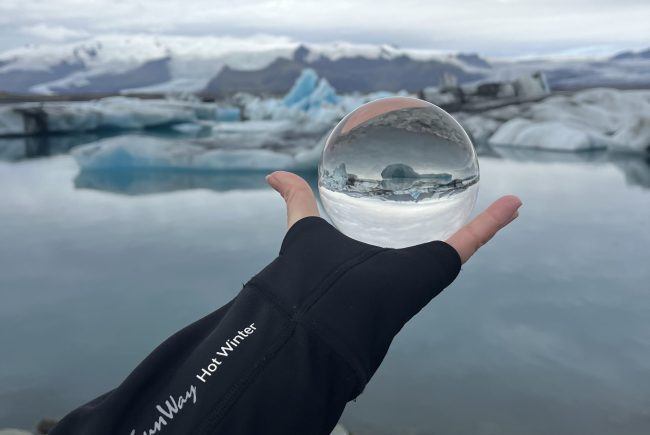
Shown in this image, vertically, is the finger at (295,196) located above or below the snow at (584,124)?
above

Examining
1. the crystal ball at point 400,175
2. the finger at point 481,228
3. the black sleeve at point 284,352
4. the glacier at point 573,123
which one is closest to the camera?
the black sleeve at point 284,352

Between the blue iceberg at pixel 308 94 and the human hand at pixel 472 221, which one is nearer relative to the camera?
the human hand at pixel 472 221

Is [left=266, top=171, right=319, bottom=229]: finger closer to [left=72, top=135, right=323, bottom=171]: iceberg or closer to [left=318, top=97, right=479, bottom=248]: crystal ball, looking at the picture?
[left=318, top=97, right=479, bottom=248]: crystal ball

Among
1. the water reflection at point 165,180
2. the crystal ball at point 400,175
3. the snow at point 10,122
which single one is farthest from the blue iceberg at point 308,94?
the crystal ball at point 400,175

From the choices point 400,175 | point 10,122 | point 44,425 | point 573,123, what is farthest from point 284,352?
point 10,122

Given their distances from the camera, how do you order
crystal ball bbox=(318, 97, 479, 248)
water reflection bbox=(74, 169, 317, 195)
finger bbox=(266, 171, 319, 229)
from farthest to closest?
1. water reflection bbox=(74, 169, 317, 195)
2. crystal ball bbox=(318, 97, 479, 248)
3. finger bbox=(266, 171, 319, 229)

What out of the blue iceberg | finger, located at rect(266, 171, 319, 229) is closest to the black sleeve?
finger, located at rect(266, 171, 319, 229)

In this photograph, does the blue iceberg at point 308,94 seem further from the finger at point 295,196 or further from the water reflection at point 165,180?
the finger at point 295,196

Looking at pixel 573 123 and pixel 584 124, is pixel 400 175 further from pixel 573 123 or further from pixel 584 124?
pixel 584 124
